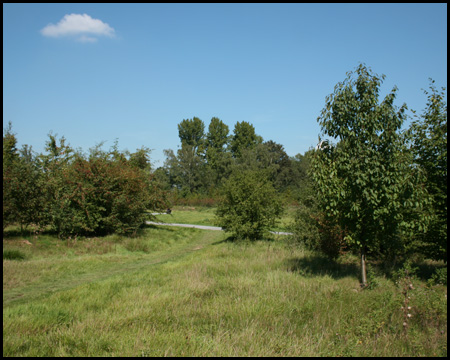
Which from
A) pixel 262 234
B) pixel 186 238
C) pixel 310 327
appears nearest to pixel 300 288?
pixel 310 327

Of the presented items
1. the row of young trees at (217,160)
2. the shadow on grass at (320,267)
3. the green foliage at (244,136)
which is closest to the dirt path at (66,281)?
the shadow on grass at (320,267)

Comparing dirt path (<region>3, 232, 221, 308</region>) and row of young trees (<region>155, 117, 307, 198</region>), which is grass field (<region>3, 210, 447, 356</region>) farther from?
row of young trees (<region>155, 117, 307, 198</region>)

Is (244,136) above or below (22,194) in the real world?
above

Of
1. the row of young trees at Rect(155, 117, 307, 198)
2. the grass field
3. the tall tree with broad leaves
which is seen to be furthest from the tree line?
the row of young trees at Rect(155, 117, 307, 198)

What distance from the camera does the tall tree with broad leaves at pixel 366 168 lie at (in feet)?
26.0

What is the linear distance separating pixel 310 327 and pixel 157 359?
2.94 m

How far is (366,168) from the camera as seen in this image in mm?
8062

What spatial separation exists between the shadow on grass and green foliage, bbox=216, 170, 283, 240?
491 centimetres

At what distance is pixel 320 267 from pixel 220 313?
6000mm

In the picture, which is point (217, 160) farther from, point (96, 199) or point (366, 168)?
point (366, 168)

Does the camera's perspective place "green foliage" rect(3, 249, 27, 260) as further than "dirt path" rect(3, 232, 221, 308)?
Yes

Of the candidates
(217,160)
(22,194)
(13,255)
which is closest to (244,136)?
(217,160)

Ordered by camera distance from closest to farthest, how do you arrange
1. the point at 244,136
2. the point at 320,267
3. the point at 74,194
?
the point at 320,267 → the point at 74,194 → the point at 244,136

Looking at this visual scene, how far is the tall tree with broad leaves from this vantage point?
7910 millimetres
